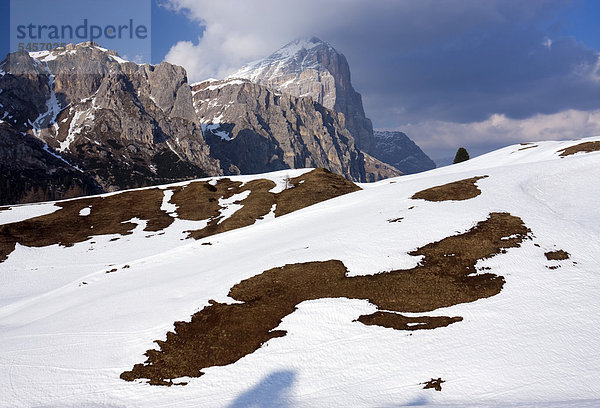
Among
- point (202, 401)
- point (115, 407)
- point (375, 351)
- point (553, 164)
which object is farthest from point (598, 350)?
point (553, 164)

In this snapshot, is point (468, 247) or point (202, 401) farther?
point (468, 247)

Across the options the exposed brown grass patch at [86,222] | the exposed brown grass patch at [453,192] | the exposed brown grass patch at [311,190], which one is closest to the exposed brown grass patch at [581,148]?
the exposed brown grass patch at [453,192]

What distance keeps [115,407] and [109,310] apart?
14.0 meters

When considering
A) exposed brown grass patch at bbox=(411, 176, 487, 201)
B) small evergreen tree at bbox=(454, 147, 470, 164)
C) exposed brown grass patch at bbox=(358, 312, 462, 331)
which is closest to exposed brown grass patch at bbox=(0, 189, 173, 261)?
exposed brown grass patch at bbox=(411, 176, 487, 201)

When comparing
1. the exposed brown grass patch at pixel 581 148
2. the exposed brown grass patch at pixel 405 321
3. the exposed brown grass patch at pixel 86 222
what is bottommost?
the exposed brown grass patch at pixel 405 321

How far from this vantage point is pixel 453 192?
46938 millimetres

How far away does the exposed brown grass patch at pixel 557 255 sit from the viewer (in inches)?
1115

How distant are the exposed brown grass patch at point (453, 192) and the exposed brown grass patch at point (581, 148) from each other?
34.6 m

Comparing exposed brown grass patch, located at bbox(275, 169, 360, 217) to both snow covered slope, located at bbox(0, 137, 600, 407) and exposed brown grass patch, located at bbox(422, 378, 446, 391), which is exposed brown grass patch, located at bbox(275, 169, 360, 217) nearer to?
snow covered slope, located at bbox(0, 137, 600, 407)

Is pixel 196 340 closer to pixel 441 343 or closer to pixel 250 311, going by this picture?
pixel 250 311

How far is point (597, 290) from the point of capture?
23.4m

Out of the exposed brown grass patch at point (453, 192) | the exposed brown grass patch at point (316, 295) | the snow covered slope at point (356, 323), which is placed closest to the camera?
the snow covered slope at point (356, 323)

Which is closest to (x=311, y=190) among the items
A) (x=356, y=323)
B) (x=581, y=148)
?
(x=581, y=148)

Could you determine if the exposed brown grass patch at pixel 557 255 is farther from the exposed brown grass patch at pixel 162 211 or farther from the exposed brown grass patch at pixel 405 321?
the exposed brown grass patch at pixel 162 211
